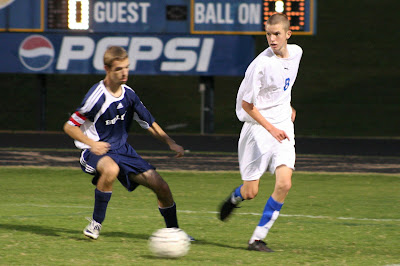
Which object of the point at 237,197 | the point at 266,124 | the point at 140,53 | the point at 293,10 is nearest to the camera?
the point at 266,124

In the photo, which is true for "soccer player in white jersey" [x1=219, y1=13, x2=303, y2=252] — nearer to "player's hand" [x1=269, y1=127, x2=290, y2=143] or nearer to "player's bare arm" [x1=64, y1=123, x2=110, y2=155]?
"player's hand" [x1=269, y1=127, x2=290, y2=143]

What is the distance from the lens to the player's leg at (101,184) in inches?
295

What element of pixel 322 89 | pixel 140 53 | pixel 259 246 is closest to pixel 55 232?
pixel 259 246

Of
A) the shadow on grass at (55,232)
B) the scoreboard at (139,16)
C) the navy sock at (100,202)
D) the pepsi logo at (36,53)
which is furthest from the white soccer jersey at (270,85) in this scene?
the pepsi logo at (36,53)

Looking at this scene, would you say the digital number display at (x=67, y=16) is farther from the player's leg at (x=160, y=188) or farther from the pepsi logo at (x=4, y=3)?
the player's leg at (x=160, y=188)

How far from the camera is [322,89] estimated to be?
35781 mm

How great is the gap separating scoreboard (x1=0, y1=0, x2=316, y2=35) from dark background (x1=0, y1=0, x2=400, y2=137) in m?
5.25

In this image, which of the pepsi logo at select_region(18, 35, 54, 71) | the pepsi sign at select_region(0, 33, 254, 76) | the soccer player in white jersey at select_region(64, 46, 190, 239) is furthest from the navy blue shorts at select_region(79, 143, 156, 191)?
the pepsi logo at select_region(18, 35, 54, 71)

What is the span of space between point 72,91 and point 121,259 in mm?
30018

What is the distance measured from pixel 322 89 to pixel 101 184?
94.8 feet

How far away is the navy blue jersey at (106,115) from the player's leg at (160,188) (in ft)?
1.15

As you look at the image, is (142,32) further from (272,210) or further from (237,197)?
(272,210)

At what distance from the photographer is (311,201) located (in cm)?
1170

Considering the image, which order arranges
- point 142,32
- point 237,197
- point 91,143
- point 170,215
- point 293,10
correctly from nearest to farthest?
point 91,143 → point 170,215 → point 237,197 → point 293,10 → point 142,32
